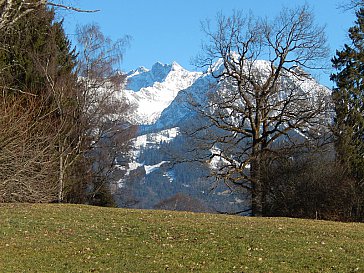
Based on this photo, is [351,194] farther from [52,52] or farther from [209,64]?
[52,52]

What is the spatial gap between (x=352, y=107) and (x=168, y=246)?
18821 millimetres

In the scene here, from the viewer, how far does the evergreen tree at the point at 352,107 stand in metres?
25.8

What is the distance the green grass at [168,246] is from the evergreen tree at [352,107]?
416 inches

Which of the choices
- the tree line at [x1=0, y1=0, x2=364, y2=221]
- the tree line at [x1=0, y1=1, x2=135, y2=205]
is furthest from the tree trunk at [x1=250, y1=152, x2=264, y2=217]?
the tree line at [x1=0, y1=1, x2=135, y2=205]

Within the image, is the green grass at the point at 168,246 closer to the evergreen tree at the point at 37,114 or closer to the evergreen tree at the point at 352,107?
the evergreen tree at the point at 37,114

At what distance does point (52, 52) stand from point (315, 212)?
16835 millimetres

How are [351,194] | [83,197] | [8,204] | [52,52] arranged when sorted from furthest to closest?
[83,197] < [52,52] < [351,194] < [8,204]

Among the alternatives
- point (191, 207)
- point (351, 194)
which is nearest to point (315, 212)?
point (351, 194)

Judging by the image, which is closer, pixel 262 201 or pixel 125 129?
pixel 262 201

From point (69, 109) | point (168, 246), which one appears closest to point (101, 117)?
point (69, 109)

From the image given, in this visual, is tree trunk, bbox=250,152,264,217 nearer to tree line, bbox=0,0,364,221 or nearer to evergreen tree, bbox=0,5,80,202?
tree line, bbox=0,0,364,221

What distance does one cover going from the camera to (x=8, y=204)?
21.0 m

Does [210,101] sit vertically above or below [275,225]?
above

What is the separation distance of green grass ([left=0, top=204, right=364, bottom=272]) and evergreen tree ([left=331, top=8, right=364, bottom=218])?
416 inches
